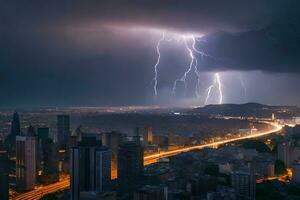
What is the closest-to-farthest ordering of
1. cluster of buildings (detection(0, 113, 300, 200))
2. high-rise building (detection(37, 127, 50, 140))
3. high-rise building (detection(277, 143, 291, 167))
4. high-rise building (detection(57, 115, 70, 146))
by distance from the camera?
1. cluster of buildings (detection(0, 113, 300, 200))
2. high-rise building (detection(37, 127, 50, 140))
3. high-rise building (detection(57, 115, 70, 146))
4. high-rise building (detection(277, 143, 291, 167))

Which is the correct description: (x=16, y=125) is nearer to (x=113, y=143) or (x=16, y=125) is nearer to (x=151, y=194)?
(x=113, y=143)

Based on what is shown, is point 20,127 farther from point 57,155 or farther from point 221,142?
point 221,142

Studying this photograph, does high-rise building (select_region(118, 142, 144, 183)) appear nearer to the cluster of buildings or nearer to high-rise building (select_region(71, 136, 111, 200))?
the cluster of buildings

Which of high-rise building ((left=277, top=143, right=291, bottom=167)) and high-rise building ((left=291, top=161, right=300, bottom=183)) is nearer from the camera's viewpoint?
high-rise building ((left=291, top=161, right=300, bottom=183))

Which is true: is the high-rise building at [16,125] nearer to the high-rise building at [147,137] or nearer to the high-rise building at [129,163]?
the high-rise building at [129,163]

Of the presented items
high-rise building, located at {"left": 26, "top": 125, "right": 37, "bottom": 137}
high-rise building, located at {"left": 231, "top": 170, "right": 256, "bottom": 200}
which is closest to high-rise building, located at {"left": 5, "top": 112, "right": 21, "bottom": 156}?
high-rise building, located at {"left": 26, "top": 125, "right": 37, "bottom": 137}

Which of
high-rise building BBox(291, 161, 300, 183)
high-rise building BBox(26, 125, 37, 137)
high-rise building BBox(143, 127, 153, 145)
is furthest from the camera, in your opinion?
high-rise building BBox(143, 127, 153, 145)

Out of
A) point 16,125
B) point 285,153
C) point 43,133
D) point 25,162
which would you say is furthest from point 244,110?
point 25,162

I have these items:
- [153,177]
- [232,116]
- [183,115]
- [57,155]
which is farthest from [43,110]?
[232,116]
